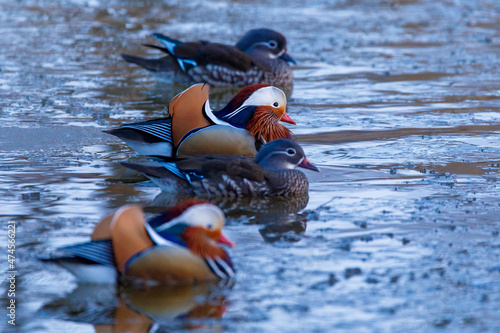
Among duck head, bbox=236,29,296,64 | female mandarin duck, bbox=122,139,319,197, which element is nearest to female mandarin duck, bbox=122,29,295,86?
duck head, bbox=236,29,296,64

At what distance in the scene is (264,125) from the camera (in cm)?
758

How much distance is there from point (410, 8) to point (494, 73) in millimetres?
5842

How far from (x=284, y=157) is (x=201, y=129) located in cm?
107

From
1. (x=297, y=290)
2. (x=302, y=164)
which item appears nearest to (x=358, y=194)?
(x=302, y=164)

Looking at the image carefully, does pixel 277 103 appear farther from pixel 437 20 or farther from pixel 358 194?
pixel 437 20

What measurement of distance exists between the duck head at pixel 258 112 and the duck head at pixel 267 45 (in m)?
3.93

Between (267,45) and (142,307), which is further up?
(267,45)

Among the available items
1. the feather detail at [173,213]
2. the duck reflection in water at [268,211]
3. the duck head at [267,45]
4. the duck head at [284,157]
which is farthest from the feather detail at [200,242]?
the duck head at [267,45]

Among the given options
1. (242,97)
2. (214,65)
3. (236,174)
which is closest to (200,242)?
(236,174)

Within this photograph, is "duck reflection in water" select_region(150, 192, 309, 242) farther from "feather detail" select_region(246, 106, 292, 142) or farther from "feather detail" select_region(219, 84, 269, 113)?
"feather detail" select_region(219, 84, 269, 113)

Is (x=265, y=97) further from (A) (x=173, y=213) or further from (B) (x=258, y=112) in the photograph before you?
(A) (x=173, y=213)

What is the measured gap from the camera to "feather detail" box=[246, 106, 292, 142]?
7.56 m

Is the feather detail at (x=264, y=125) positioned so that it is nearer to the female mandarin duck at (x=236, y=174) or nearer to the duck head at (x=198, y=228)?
the female mandarin duck at (x=236, y=174)

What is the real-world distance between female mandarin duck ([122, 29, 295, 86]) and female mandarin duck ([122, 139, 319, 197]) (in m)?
4.71
